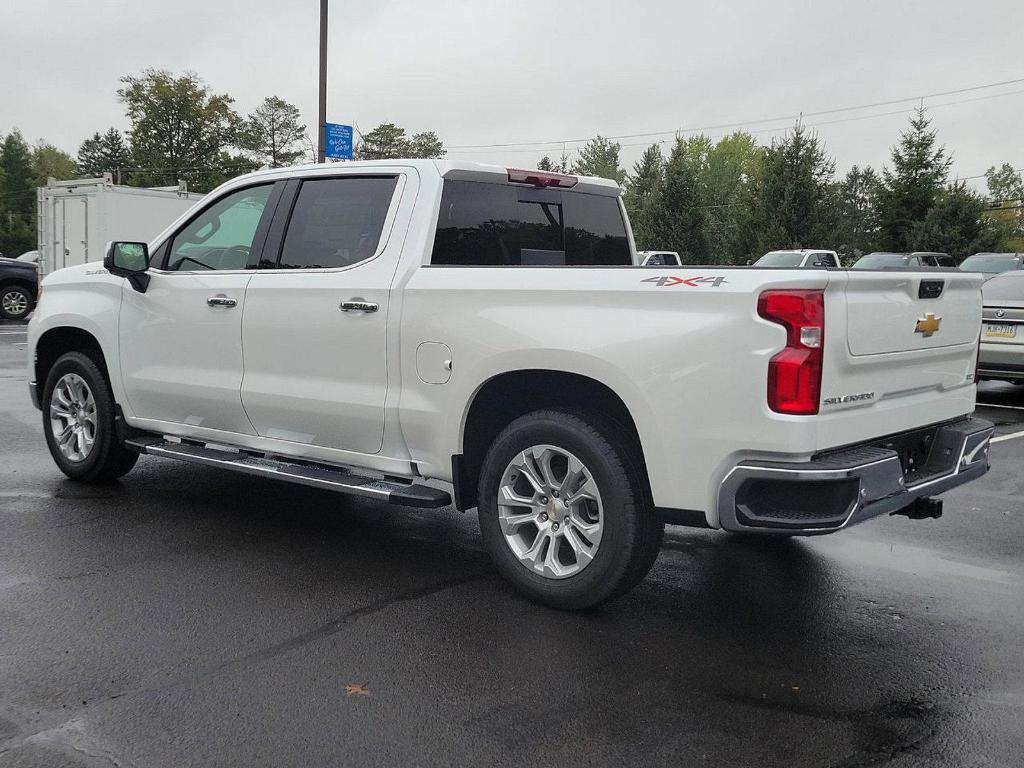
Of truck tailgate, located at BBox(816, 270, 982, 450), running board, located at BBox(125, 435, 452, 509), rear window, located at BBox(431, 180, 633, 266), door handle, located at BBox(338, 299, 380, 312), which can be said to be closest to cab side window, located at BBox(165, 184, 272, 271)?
door handle, located at BBox(338, 299, 380, 312)

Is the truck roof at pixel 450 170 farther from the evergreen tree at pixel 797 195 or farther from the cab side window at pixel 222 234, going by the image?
the evergreen tree at pixel 797 195

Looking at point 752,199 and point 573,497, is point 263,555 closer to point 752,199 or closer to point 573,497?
point 573,497

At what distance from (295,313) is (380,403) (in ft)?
2.41

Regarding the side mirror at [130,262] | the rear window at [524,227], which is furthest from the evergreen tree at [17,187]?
the rear window at [524,227]

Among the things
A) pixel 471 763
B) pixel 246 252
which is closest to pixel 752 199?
pixel 246 252

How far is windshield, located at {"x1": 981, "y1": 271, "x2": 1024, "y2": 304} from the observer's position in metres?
10.7

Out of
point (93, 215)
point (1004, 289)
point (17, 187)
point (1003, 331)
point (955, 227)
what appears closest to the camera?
point (1003, 331)

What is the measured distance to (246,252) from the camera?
5539mm

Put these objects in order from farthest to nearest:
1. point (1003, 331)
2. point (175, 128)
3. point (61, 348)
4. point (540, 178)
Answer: point (175, 128) < point (1003, 331) < point (61, 348) < point (540, 178)

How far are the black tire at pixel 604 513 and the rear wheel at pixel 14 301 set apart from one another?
810 inches

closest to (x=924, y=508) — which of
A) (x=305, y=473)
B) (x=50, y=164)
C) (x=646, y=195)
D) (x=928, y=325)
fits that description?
(x=928, y=325)

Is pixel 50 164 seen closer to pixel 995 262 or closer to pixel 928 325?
pixel 995 262

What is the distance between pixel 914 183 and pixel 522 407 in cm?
3800

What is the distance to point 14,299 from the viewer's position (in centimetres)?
2195
